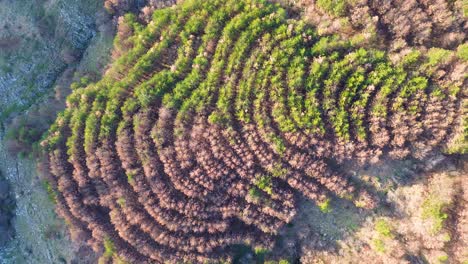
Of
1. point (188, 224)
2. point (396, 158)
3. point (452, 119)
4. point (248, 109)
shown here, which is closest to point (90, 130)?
point (188, 224)

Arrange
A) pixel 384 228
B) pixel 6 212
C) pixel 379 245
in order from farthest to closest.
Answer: pixel 6 212 → pixel 379 245 → pixel 384 228

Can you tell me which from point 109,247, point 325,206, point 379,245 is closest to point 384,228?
point 379,245

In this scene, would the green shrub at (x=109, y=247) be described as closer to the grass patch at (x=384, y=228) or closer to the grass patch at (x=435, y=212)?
the grass patch at (x=384, y=228)

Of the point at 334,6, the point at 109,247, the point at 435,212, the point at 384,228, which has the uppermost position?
the point at 334,6

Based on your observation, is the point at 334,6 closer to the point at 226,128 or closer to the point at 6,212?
the point at 226,128

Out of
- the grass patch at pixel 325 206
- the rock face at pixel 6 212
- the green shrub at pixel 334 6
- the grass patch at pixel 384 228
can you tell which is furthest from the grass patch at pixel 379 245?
the rock face at pixel 6 212

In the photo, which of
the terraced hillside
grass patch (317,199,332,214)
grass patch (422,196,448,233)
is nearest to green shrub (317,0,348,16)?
the terraced hillside
